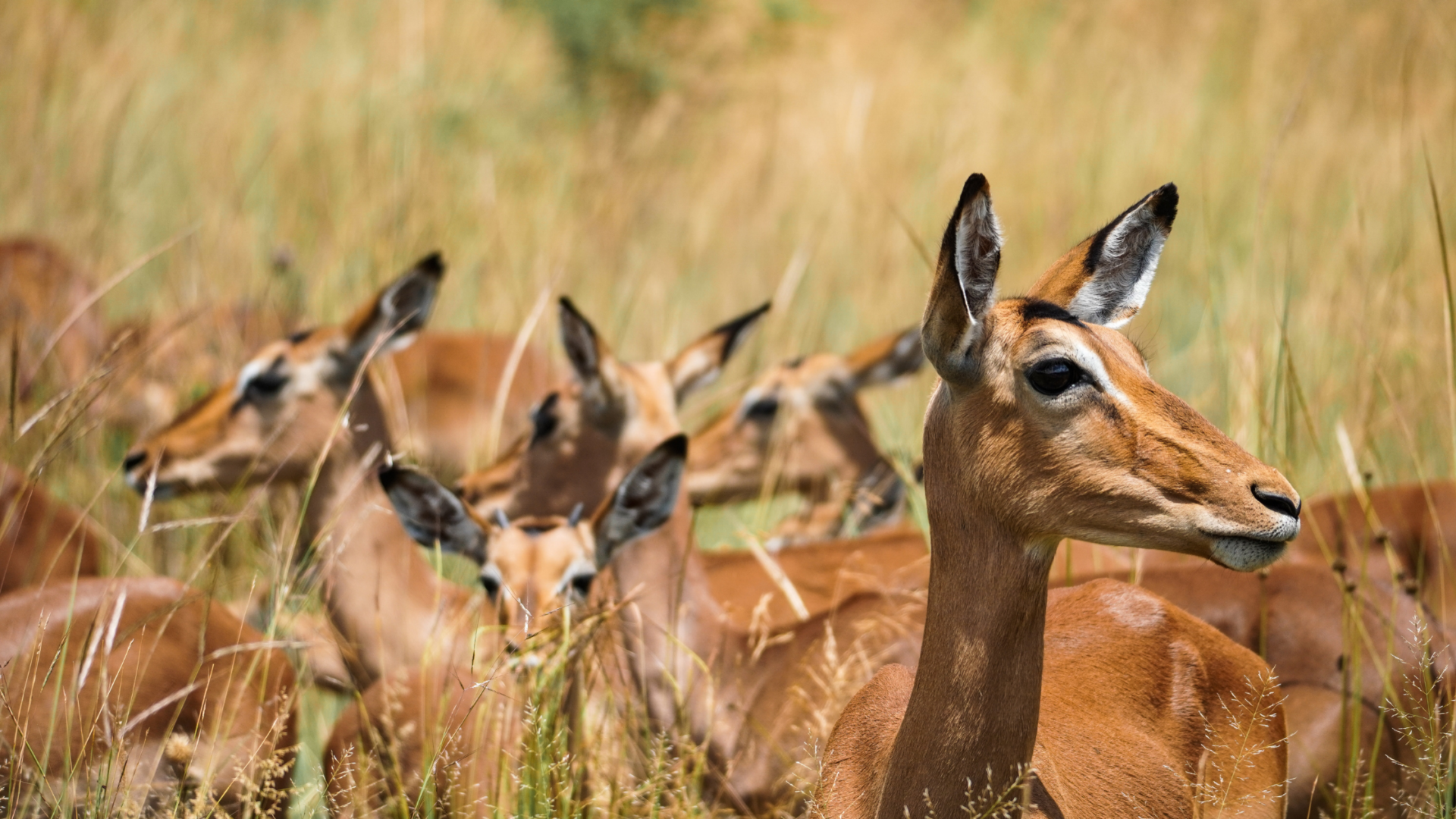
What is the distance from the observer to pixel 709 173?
1144cm

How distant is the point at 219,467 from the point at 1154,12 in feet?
35.2

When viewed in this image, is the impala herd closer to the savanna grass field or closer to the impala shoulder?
the impala shoulder

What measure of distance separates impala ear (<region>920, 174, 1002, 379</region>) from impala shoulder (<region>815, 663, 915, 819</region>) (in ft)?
2.22

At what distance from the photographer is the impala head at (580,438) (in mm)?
5504

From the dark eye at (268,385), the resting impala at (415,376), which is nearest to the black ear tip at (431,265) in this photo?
the dark eye at (268,385)

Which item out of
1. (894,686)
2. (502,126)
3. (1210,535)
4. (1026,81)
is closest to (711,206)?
(502,126)

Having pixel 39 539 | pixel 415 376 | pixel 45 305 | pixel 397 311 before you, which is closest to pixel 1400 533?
pixel 397 311

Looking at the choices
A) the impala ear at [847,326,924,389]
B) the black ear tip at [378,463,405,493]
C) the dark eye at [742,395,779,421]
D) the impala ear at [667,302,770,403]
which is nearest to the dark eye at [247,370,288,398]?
the impala ear at [667,302,770,403]

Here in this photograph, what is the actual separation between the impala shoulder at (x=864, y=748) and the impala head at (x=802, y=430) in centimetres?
333

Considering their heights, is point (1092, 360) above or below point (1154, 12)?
below

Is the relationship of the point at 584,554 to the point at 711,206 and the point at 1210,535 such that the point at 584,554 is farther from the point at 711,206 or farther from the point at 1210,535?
the point at 711,206

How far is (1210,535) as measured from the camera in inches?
90.8

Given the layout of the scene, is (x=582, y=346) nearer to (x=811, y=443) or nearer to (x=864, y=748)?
(x=811, y=443)

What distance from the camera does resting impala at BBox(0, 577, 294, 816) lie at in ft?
11.4
